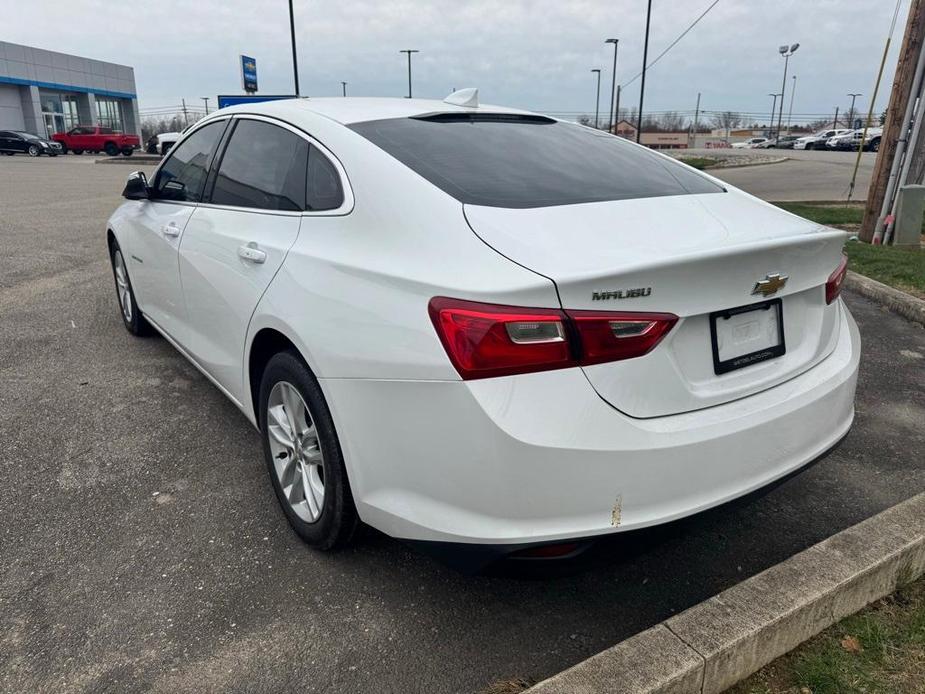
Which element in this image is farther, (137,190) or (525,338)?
(137,190)

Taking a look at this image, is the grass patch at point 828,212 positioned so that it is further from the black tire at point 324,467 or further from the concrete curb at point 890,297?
the black tire at point 324,467

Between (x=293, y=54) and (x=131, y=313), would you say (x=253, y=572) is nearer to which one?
(x=131, y=313)

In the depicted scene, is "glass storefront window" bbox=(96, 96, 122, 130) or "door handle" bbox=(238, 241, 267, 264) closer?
"door handle" bbox=(238, 241, 267, 264)

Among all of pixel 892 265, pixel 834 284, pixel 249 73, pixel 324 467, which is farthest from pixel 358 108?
pixel 249 73

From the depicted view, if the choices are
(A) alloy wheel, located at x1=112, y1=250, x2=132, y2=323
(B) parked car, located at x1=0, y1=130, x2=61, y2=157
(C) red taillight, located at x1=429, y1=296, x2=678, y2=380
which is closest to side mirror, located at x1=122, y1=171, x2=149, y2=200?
(A) alloy wheel, located at x1=112, y1=250, x2=132, y2=323

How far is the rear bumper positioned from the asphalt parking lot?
0.45ft

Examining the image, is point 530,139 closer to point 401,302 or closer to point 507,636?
point 401,302

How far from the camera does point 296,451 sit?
264 centimetres

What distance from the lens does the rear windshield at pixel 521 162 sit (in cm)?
229

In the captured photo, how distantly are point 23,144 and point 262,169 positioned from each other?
44899 mm

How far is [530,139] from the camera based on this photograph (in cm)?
289

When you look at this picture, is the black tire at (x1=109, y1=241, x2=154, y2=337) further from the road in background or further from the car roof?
the road in background

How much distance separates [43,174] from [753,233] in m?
26.3

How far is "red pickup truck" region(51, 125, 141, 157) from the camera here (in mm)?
42188
